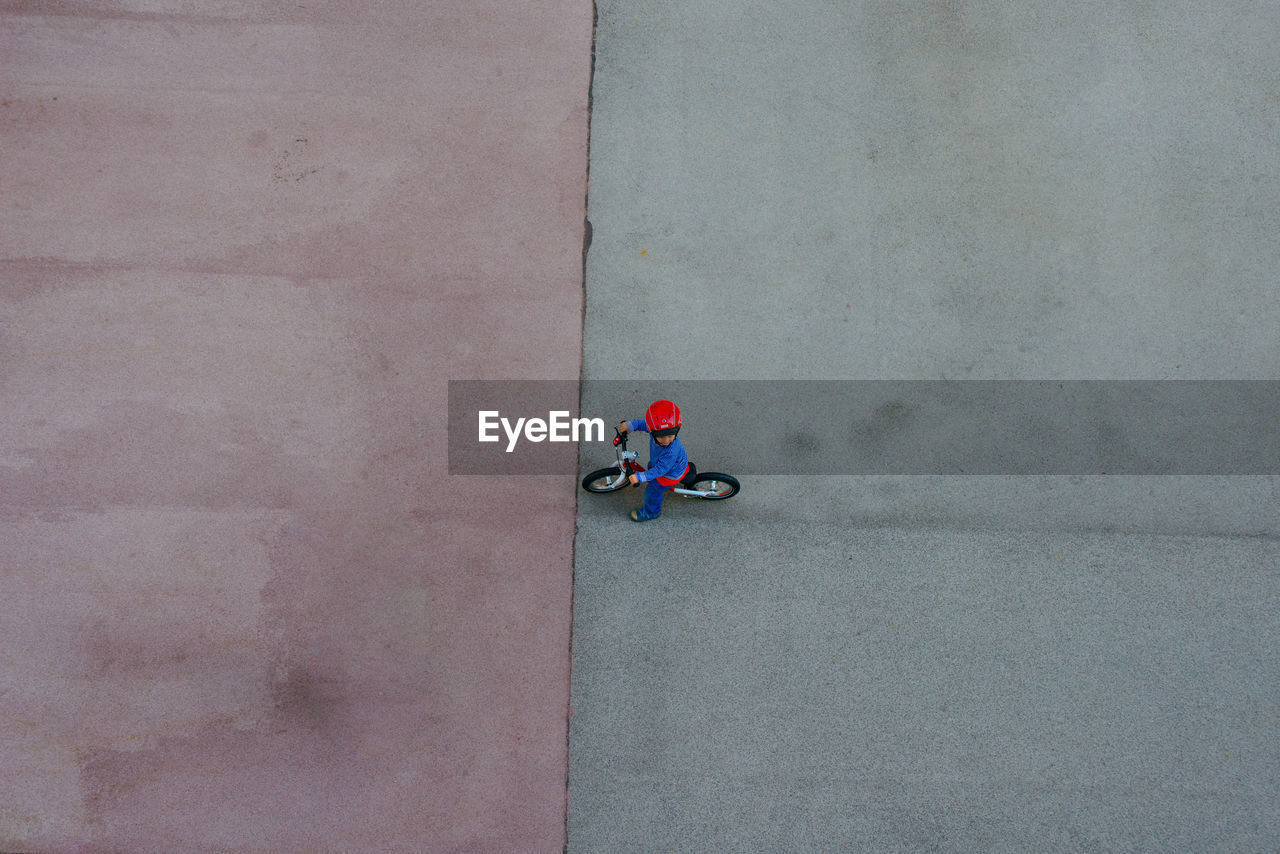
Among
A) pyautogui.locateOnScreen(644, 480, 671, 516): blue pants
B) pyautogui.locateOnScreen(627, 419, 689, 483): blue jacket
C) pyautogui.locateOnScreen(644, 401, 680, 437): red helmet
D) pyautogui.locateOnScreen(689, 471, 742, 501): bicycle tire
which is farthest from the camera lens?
pyautogui.locateOnScreen(689, 471, 742, 501): bicycle tire

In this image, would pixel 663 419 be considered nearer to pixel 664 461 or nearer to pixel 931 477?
pixel 664 461

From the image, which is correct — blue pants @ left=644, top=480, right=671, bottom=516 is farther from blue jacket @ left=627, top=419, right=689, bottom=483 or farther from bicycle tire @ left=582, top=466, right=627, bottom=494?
blue jacket @ left=627, top=419, right=689, bottom=483

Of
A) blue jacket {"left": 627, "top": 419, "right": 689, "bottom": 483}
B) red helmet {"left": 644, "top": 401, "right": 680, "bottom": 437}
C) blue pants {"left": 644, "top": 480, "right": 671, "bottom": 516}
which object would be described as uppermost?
red helmet {"left": 644, "top": 401, "right": 680, "bottom": 437}

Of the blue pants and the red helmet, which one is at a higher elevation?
the red helmet

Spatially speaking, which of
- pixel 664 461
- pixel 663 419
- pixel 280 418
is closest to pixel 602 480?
pixel 664 461

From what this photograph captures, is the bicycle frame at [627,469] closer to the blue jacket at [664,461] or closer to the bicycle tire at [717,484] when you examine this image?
the bicycle tire at [717,484]

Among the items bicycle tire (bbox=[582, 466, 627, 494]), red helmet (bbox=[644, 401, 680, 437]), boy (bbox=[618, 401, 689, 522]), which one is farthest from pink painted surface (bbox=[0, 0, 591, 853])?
red helmet (bbox=[644, 401, 680, 437])

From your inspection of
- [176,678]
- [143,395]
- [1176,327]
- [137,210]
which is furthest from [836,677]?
[137,210]

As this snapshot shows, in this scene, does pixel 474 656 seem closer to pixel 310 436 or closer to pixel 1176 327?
pixel 310 436
